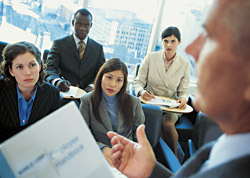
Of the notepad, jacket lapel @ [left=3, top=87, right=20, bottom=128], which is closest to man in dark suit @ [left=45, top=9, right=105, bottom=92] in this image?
the notepad

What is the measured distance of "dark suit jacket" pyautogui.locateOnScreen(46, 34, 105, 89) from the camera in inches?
119

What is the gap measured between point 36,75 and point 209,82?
1.70m

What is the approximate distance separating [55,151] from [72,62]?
8.60 ft

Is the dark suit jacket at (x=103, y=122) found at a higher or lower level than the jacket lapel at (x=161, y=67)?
lower

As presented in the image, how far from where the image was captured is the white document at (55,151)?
58cm

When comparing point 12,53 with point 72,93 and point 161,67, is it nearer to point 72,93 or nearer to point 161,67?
point 72,93

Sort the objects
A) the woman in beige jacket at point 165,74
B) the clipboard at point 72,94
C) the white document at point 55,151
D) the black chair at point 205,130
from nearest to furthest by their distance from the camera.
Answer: the white document at point 55,151 < the black chair at point 205,130 < the clipboard at point 72,94 < the woman in beige jacket at point 165,74

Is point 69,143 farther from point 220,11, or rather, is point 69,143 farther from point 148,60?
point 148,60

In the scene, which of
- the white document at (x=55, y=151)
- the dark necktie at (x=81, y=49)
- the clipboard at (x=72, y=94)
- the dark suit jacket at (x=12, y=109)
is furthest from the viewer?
the dark necktie at (x=81, y=49)

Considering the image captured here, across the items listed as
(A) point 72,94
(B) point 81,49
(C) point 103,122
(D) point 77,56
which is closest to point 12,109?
(C) point 103,122

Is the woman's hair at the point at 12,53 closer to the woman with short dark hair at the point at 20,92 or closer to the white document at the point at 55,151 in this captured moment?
the woman with short dark hair at the point at 20,92

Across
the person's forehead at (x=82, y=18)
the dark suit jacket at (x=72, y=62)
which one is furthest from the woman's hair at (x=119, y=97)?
the person's forehead at (x=82, y=18)

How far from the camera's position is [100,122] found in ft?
→ 6.50

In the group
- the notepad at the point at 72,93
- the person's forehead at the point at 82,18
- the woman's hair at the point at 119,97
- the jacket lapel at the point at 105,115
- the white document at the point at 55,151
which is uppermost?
the person's forehead at the point at 82,18
